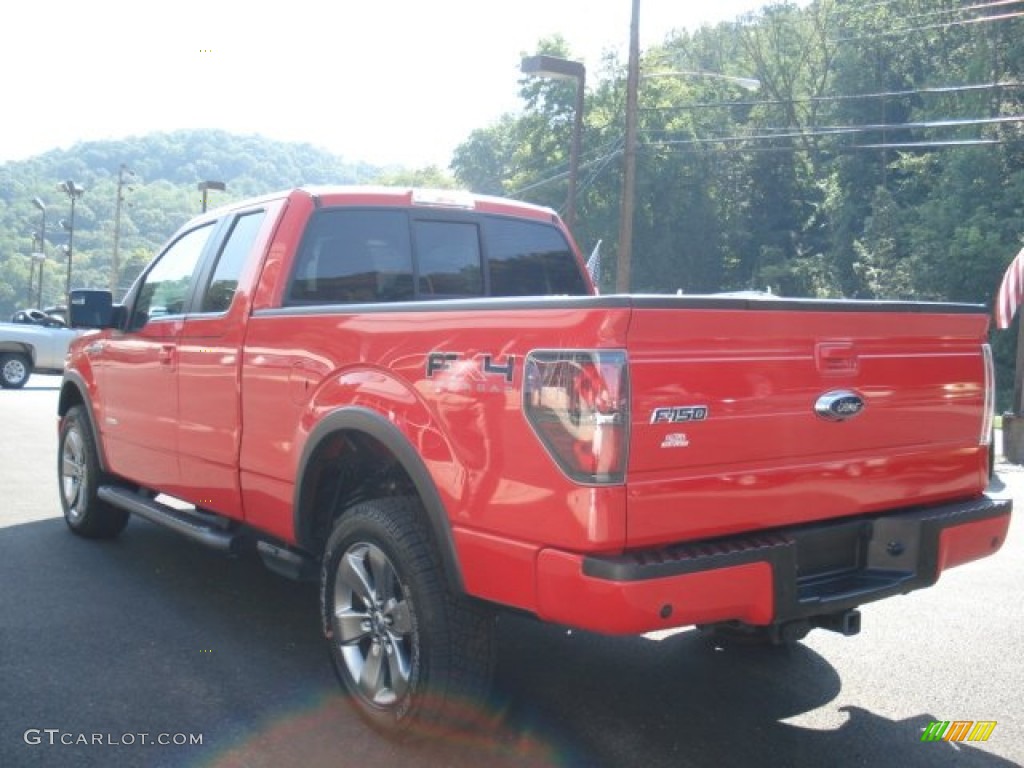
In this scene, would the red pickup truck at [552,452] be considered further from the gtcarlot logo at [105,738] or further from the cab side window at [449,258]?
the gtcarlot logo at [105,738]

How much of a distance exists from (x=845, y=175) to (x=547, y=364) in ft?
169

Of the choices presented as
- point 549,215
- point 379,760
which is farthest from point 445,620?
point 549,215

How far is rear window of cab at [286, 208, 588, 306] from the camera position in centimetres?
493

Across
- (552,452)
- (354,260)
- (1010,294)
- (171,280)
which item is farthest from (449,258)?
(1010,294)

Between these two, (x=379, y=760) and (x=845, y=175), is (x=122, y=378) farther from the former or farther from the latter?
(x=845, y=175)

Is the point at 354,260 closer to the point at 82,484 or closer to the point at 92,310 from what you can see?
the point at 92,310

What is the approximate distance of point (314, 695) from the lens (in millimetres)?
4188

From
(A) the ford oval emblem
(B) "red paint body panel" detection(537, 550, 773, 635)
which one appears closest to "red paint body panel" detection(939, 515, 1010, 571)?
(A) the ford oval emblem

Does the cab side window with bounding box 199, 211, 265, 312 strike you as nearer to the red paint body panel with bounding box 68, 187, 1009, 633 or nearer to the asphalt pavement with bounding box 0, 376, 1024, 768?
the red paint body panel with bounding box 68, 187, 1009, 633

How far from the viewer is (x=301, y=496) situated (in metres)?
4.19

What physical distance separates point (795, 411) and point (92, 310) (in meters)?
4.16

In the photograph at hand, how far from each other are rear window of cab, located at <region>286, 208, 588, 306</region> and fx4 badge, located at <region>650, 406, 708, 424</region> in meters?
2.29

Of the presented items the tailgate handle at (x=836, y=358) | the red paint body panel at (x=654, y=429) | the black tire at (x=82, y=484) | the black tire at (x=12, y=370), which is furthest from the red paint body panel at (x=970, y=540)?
the black tire at (x=12, y=370)

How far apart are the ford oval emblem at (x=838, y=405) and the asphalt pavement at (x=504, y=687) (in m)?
1.23
